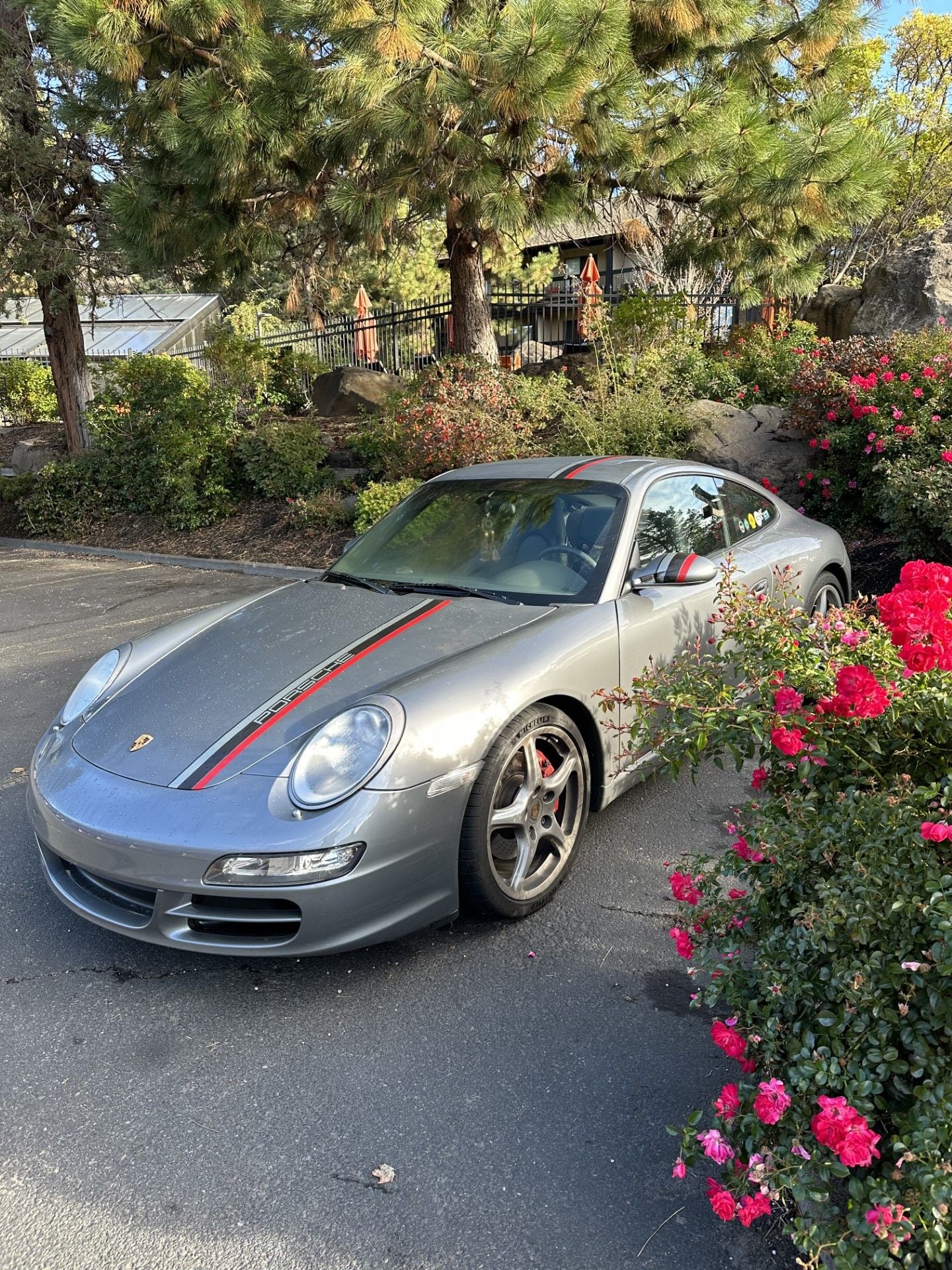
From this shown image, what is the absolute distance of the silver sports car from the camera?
8.73 ft

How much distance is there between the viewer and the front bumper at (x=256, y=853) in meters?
2.62

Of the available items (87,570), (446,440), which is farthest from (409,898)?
(87,570)

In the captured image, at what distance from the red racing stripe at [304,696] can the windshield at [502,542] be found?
0.36 meters

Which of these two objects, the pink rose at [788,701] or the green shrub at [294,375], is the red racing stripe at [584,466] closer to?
the pink rose at [788,701]

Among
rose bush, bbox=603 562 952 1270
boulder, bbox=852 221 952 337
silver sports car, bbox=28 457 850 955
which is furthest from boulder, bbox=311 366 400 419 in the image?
rose bush, bbox=603 562 952 1270

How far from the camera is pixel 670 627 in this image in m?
3.84

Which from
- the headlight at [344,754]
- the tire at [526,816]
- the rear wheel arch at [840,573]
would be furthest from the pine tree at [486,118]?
the headlight at [344,754]

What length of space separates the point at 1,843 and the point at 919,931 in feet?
10.9

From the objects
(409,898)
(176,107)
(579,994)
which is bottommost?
(579,994)

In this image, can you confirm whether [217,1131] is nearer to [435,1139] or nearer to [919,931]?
[435,1139]

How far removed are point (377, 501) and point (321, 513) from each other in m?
1.16

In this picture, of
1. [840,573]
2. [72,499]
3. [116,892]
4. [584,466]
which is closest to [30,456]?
[72,499]

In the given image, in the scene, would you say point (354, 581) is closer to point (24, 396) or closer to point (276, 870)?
point (276, 870)

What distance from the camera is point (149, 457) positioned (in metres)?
11.5
